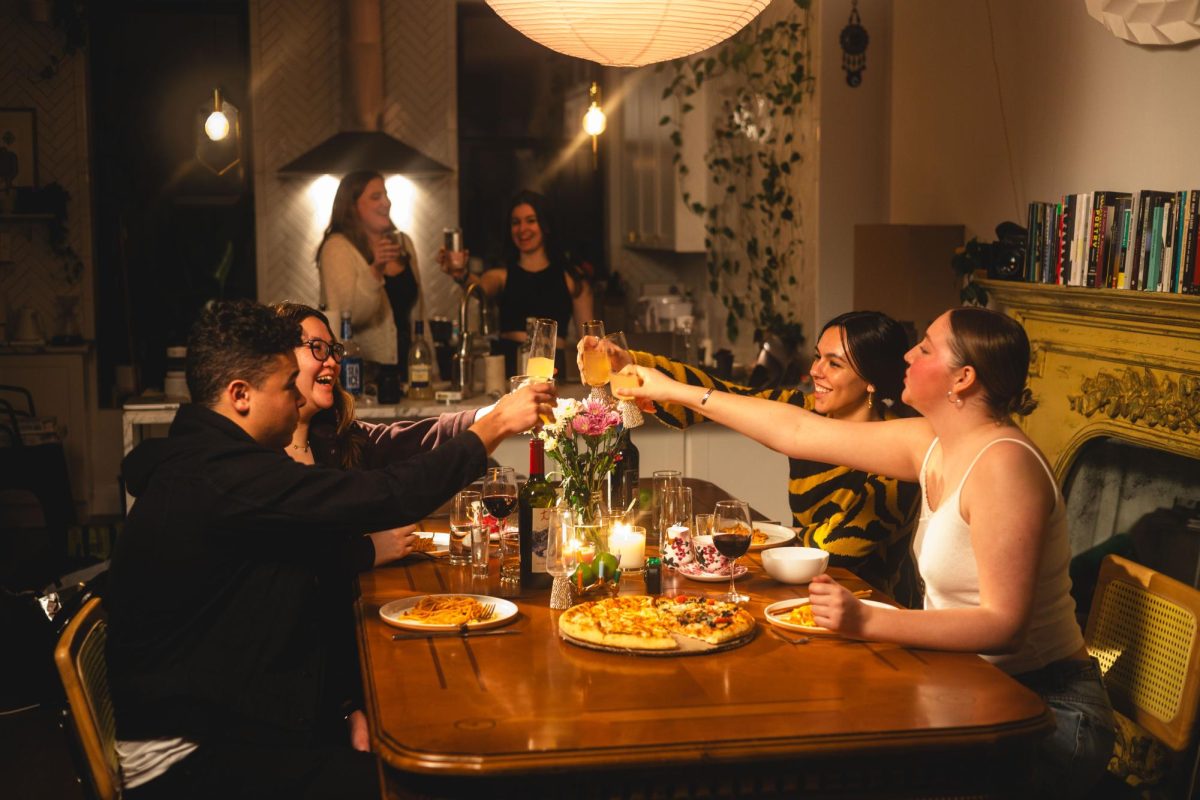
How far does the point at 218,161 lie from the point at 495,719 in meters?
6.17

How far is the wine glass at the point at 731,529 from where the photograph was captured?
2256mm

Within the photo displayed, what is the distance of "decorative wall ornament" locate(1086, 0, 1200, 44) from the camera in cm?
340

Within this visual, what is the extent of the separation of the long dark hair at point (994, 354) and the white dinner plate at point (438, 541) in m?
1.19

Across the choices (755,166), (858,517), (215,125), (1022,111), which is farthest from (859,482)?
(215,125)

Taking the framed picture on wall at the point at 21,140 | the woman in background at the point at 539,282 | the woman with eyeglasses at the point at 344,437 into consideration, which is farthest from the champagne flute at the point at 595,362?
the framed picture on wall at the point at 21,140


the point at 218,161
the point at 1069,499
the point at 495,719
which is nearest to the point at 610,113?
the point at 218,161

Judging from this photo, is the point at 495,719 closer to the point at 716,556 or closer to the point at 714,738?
the point at 714,738

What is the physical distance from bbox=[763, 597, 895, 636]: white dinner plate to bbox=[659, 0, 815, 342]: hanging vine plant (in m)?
3.41

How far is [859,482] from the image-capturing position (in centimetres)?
284

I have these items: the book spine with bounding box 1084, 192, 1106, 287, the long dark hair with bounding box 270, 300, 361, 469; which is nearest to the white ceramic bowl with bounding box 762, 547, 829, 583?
the long dark hair with bounding box 270, 300, 361, 469

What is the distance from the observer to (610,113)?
801cm

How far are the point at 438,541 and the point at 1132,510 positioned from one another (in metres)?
2.18

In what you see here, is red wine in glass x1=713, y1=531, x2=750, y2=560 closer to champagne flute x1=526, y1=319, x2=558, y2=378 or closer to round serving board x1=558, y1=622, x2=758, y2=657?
round serving board x1=558, y1=622, x2=758, y2=657

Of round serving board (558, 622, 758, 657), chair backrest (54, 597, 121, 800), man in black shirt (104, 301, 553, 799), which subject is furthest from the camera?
man in black shirt (104, 301, 553, 799)
